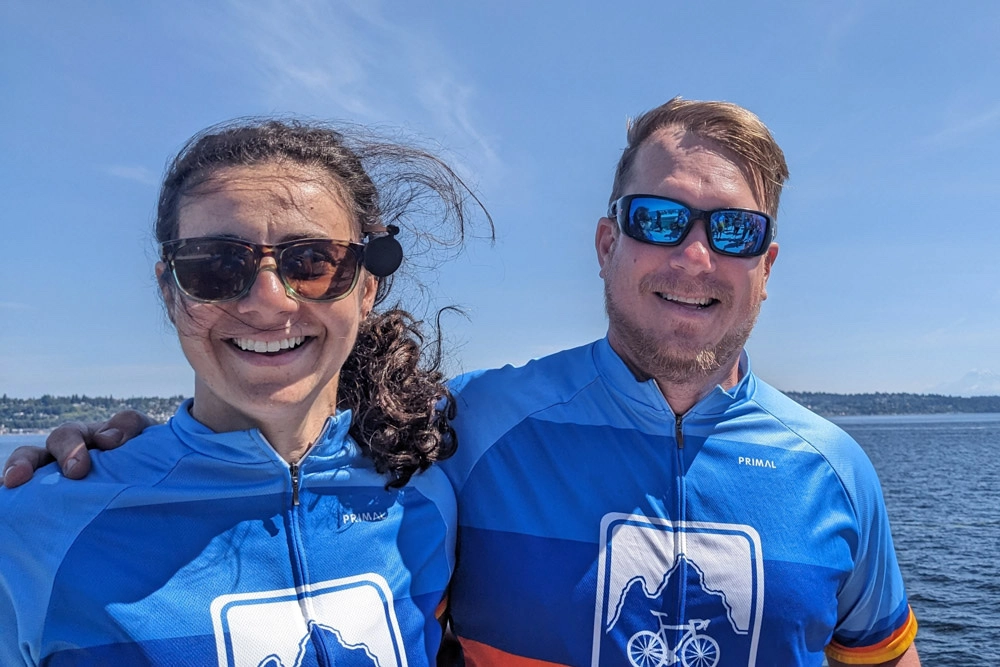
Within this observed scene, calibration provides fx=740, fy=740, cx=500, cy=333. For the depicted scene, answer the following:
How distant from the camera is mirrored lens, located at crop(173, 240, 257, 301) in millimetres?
2758

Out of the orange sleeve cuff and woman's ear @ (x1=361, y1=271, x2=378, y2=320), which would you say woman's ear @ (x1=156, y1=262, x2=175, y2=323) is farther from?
the orange sleeve cuff

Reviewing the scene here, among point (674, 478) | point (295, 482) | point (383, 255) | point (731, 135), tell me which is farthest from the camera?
point (731, 135)

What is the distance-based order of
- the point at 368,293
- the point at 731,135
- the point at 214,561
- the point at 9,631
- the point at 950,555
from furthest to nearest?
1. the point at 950,555
2. the point at 731,135
3. the point at 368,293
4. the point at 214,561
5. the point at 9,631

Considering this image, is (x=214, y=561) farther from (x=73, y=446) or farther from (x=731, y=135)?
(x=731, y=135)

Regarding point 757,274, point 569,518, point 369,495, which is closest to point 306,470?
point 369,495

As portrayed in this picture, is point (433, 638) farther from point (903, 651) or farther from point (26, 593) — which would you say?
point (903, 651)

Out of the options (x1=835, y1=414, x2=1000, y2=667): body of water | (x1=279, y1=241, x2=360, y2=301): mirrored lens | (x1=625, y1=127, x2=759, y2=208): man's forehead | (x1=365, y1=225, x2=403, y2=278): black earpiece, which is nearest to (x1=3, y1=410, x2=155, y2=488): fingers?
(x1=279, y1=241, x2=360, y2=301): mirrored lens

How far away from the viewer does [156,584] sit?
260cm

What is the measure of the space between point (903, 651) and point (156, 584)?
12.3ft

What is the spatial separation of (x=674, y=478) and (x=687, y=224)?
122 cm

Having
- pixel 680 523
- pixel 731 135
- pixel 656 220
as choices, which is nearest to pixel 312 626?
pixel 680 523

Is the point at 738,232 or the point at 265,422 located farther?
the point at 738,232

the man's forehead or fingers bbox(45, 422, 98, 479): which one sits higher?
the man's forehead

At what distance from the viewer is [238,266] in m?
2.77
